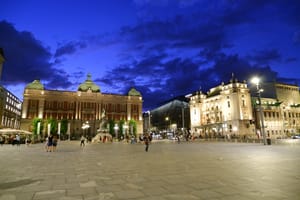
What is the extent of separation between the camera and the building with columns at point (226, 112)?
263 ft

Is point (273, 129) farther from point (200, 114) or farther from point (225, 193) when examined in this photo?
point (225, 193)

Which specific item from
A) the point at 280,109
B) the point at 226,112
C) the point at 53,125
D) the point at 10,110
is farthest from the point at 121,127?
the point at 280,109

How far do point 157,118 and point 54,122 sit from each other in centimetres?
10110

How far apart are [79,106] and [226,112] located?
204ft

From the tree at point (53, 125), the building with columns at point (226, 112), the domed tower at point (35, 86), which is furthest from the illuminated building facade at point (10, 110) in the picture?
the building with columns at point (226, 112)

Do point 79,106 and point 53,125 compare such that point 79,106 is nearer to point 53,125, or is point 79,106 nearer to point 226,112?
point 53,125

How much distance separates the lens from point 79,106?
9262 cm

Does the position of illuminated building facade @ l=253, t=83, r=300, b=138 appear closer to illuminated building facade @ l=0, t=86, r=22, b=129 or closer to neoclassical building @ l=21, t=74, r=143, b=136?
neoclassical building @ l=21, t=74, r=143, b=136

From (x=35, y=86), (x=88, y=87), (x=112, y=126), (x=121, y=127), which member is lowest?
(x=121, y=127)

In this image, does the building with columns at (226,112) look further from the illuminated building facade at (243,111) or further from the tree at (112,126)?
the tree at (112,126)

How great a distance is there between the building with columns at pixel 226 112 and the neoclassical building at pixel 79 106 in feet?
97.9

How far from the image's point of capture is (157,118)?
571 feet

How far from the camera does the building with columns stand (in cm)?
8019

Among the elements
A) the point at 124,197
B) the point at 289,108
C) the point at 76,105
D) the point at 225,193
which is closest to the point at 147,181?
the point at 124,197
